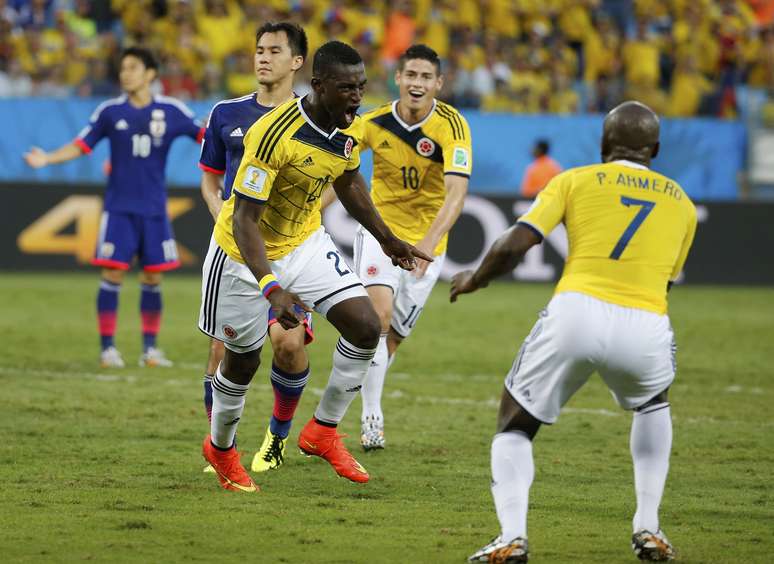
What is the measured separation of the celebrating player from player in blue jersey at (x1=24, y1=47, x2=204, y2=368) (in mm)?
3377

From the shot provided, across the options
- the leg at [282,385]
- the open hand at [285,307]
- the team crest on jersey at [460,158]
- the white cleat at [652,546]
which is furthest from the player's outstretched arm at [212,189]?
the white cleat at [652,546]

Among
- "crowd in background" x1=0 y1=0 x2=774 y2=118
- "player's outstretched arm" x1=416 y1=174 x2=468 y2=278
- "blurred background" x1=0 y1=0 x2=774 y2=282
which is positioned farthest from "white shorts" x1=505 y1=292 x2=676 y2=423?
"crowd in background" x1=0 y1=0 x2=774 y2=118

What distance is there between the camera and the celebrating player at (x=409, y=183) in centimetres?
844

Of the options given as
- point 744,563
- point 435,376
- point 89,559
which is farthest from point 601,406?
point 89,559

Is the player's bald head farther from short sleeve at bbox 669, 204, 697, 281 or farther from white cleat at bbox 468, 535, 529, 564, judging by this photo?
white cleat at bbox 468, 535, 529, 564

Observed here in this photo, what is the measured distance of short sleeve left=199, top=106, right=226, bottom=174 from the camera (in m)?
7.59

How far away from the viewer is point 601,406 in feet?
33.3

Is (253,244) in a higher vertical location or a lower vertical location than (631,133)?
lower

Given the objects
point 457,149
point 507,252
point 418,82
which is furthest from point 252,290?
point 418,82

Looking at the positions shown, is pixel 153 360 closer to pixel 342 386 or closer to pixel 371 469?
pixel 371 469

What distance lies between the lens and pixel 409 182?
28.9 ft

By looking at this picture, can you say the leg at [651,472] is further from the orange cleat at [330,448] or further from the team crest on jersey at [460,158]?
the team crest on jersey at [460,158]

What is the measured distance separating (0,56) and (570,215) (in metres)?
17.9

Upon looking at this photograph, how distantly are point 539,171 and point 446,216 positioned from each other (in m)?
11.9
